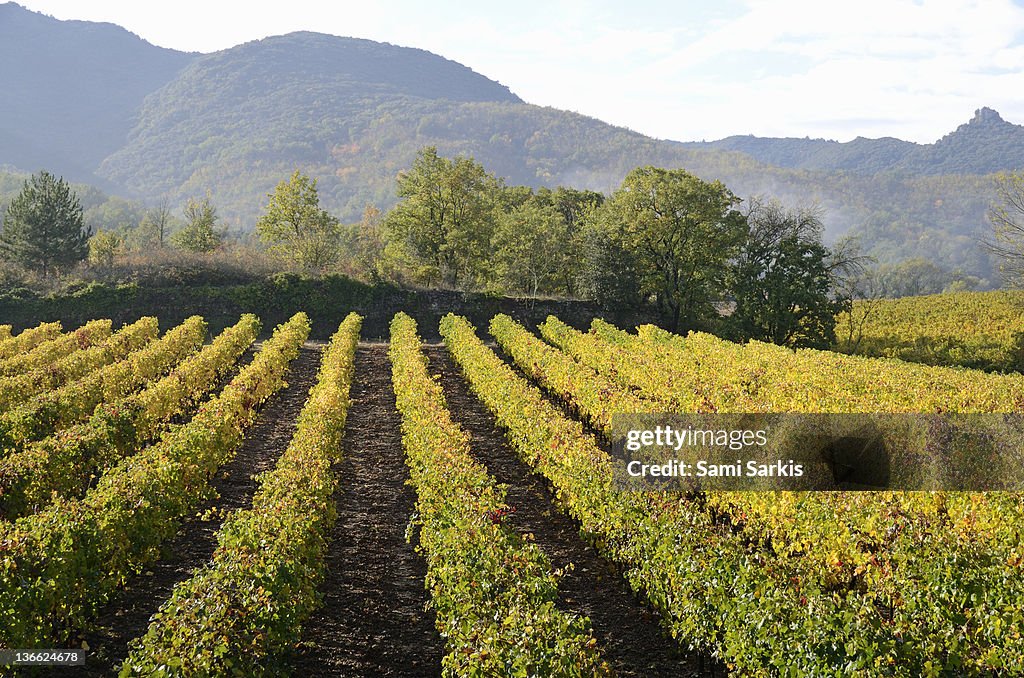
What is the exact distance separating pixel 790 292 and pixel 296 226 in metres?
38.4

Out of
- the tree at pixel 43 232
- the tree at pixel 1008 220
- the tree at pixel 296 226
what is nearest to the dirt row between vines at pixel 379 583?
the tree at pixel 1008 220

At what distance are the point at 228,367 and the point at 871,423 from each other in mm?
22201

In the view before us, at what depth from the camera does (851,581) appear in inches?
416

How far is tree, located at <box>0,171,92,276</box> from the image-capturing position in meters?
45.1

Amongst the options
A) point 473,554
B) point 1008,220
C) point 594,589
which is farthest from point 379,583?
point 1008,220

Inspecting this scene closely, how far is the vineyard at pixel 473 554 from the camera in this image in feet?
23.5

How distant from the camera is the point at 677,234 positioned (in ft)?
153

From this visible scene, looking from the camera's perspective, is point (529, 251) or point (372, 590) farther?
point (529, 251)

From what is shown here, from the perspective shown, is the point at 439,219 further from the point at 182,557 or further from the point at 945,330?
the point at 182,557

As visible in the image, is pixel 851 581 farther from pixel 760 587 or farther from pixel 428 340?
pixel 428 340

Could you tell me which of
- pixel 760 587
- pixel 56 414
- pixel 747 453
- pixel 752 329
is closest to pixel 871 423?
pixel 747 453

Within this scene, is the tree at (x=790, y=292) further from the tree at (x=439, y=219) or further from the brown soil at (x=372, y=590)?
the brown soil at (x=372, y=590)

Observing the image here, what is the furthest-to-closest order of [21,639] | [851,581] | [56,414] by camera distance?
[56,414] < [851,581] < [21,639]

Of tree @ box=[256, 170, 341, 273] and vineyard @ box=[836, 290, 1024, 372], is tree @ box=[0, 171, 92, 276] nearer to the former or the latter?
tree @ box=[256, 170, 341, 273]
